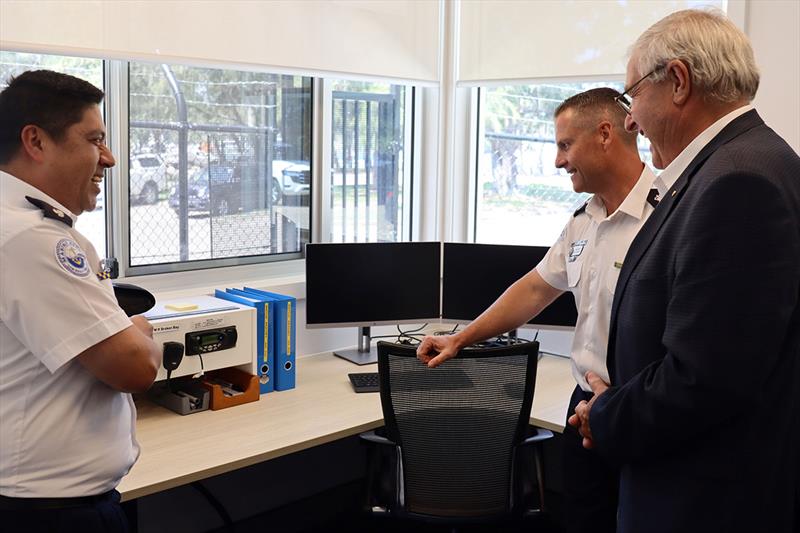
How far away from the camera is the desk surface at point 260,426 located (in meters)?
2.23

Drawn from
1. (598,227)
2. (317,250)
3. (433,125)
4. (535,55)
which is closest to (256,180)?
(317,250)

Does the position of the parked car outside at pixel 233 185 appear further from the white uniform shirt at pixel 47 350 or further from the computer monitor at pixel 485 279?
the white uniform shirt at pixel 47 350

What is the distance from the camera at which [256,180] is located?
3518 mm

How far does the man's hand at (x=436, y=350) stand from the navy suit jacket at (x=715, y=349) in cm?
92

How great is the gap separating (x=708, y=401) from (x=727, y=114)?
48 centimetres

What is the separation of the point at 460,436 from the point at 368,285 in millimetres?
989

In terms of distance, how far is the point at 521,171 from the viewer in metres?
3.87

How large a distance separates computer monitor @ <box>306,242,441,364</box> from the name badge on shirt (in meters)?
1.06

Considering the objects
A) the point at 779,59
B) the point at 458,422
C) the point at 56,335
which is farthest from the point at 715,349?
the point at 779,59

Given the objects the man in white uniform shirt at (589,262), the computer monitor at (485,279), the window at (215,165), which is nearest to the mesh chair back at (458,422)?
the man in white uniform shirt at (589,262)

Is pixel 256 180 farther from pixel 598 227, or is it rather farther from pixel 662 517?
pixel 662 517

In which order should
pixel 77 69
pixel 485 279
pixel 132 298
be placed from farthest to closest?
1. pixel 485 279
2. pixel 77 69
3. pixel 132 298

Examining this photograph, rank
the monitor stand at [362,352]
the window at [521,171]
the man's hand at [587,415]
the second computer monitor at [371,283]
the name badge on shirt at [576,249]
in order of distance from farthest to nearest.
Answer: the window at [521,171]
the monitor stand at [362,352]
the second computer monitor at [371,283]
the name badge on shirt at [576,249]
the man's hand at [587,415]

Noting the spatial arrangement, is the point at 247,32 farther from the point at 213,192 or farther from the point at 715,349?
the point at 715,349
